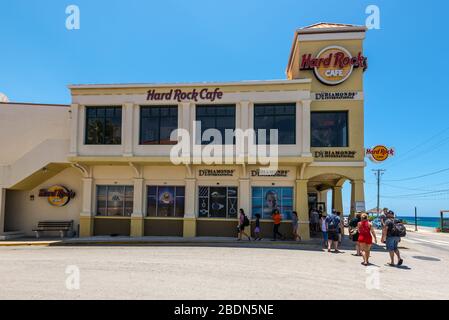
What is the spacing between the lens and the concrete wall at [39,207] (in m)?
18.5

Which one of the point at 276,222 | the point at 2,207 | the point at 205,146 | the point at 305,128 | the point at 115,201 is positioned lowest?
the point at 276,222

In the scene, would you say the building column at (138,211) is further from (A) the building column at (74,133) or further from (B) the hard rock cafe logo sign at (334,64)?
(B) the hard rock cafe logo sign at (334,64)

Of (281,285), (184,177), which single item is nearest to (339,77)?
(184,177)

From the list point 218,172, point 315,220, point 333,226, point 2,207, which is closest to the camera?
Answer: point 333,226

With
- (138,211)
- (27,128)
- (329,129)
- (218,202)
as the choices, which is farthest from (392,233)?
(27,128)

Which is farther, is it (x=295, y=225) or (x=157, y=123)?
(x=157, y=123)

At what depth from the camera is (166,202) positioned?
677 inches

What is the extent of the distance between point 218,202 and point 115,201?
5.82 m

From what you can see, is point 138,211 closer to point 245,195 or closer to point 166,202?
point 166,202

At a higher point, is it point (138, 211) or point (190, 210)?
point (190, 210)

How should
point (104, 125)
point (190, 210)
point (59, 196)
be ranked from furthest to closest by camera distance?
1. point (59, 196)
2. point (104, 125)
3. point (190, 210)

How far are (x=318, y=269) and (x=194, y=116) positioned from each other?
1027 centimetres

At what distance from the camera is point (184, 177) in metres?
17.1
